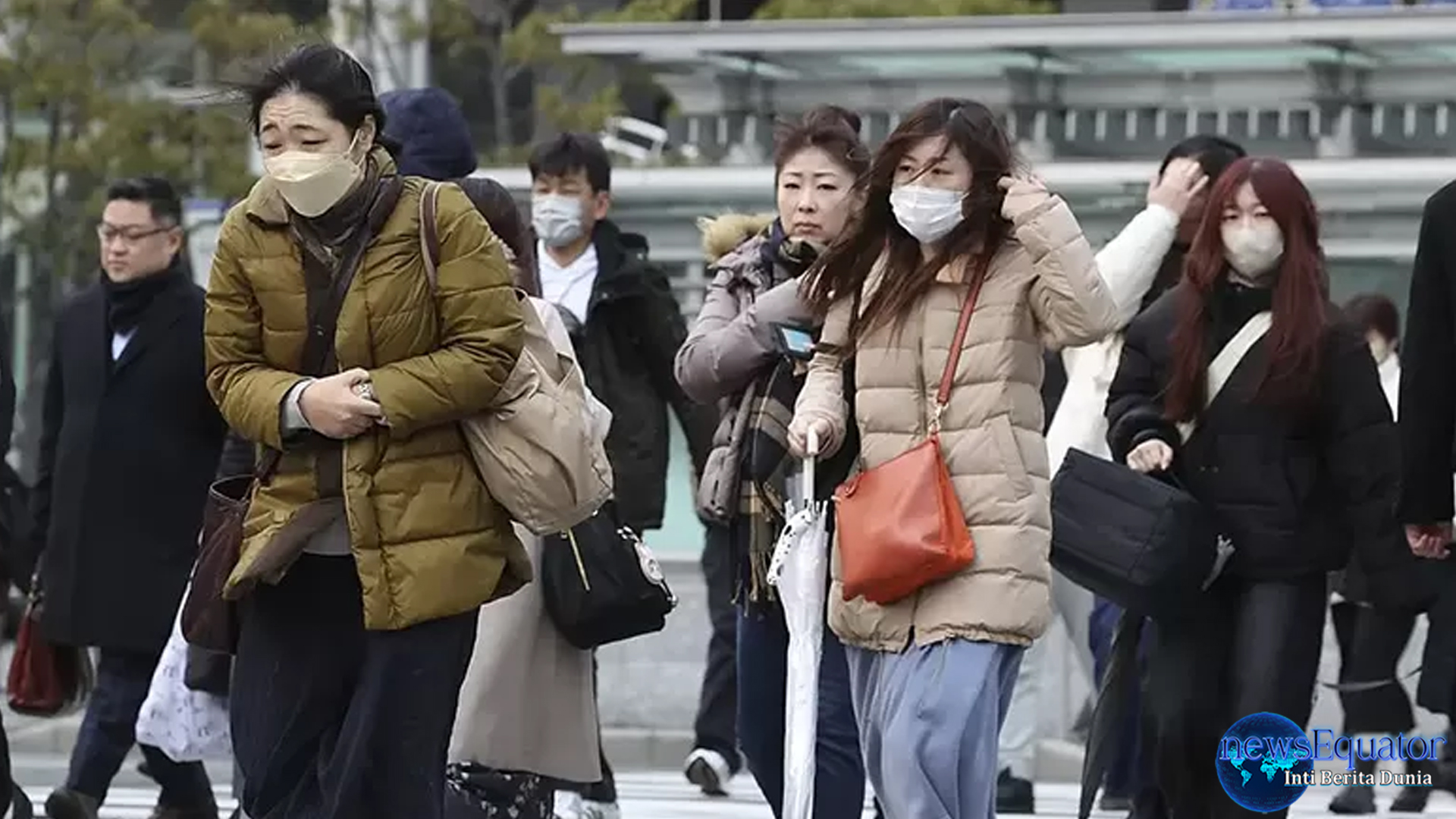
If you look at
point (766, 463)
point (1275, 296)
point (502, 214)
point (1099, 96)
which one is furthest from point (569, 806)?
point (1099, 96)

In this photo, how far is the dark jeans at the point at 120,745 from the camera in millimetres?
9148

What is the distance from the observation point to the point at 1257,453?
7516mm

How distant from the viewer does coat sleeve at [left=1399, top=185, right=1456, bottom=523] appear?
675 centimetres

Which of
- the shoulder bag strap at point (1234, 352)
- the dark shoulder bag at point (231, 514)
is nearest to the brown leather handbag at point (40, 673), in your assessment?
the dark shoulder bag at point (231, 514)

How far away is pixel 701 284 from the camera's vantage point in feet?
49.9

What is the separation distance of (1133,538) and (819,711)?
2.93ft

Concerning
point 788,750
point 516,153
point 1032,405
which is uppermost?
point 1032,405

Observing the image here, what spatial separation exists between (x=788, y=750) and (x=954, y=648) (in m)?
0.58

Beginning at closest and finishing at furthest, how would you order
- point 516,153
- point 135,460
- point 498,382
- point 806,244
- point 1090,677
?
point 498,382 < point 806,244 < point 135,460 < point 1090,677 < point 516,153

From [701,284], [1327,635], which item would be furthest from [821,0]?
[1327,635]

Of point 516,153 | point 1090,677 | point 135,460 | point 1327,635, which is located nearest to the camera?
point 135,460

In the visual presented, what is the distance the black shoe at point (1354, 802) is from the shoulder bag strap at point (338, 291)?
5409mm

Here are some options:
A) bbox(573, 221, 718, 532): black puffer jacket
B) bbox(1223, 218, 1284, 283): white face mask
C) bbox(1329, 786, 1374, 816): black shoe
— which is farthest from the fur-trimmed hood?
bbox(1329, 786, 1374, 816): black shoe

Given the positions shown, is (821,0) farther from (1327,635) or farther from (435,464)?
(435,464)
